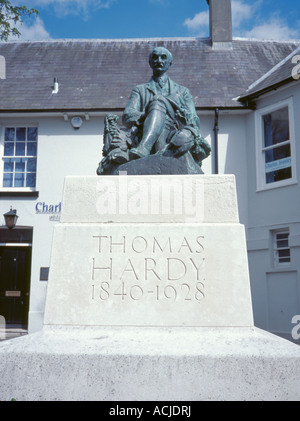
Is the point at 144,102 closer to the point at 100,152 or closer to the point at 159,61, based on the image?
the point at 159,61

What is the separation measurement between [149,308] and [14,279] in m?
9.98

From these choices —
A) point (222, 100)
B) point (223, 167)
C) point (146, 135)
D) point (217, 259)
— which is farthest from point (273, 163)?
point (217, 259)

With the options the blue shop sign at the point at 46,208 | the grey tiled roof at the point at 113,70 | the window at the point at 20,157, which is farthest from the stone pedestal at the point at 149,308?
the window at the point at 20,157

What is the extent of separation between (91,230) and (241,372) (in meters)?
1.41

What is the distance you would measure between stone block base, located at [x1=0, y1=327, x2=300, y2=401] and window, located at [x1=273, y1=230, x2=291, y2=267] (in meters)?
8.53

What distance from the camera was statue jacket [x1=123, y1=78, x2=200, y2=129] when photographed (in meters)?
4.30

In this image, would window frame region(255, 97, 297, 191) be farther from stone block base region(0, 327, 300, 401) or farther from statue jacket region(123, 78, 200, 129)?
stone block base region(0, 327, 300, 401)

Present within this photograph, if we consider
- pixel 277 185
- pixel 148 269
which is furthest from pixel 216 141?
pixel 148 269

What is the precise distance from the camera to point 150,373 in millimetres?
2373

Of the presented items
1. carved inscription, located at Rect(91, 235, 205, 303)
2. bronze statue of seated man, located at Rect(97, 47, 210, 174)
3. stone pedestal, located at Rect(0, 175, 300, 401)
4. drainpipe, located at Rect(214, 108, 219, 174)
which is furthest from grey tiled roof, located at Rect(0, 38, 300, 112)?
carved inscription, located at Rect(91, 235, 205, 303)

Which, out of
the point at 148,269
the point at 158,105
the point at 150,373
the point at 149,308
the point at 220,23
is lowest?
the point at 150,373
